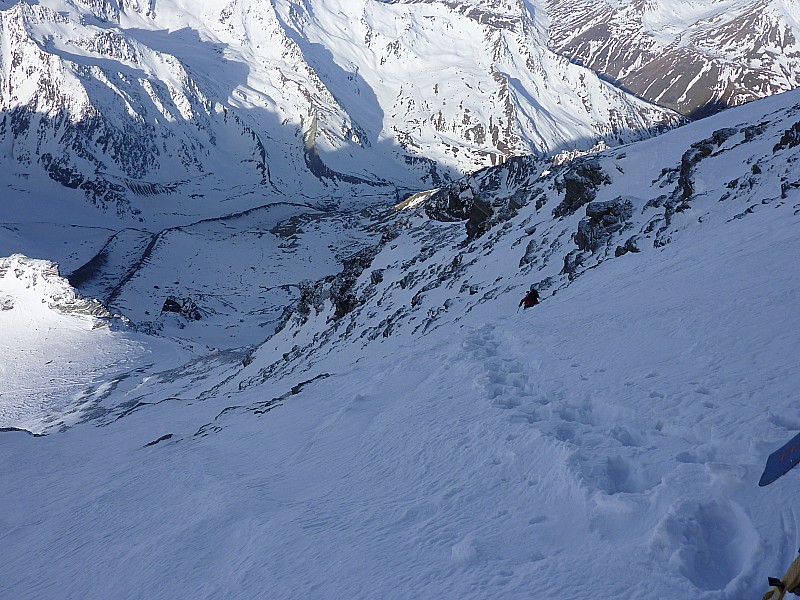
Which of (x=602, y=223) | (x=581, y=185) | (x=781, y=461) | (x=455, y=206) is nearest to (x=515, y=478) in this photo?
(x=781, y=461)

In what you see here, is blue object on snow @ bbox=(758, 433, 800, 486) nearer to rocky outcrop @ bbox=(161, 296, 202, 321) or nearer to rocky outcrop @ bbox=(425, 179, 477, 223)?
rocky outcrop @ bbox=(425, 179, 477, 223)

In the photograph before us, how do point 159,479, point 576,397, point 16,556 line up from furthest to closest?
point 159,479 < point 16,556 < point 576,397

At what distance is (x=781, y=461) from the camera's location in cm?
391

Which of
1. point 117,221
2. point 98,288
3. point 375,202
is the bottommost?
point 375,202

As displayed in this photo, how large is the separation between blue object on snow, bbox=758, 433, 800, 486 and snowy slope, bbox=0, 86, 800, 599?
20cm

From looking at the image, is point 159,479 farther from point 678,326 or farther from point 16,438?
point 16,438

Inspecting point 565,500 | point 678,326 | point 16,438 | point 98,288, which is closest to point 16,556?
point 565,500

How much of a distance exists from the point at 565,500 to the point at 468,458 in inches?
62.8

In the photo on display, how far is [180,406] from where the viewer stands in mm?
24781

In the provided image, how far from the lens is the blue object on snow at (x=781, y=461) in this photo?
145 inches

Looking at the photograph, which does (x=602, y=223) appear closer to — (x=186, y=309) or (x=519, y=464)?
(x=519, y=464)

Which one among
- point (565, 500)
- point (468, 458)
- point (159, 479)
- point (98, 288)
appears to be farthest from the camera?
point (98, 288)

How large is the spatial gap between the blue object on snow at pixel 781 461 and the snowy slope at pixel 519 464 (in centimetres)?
20

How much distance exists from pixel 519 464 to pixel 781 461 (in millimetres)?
2466
